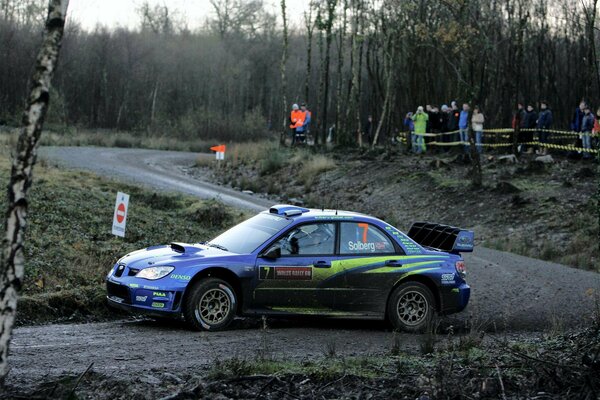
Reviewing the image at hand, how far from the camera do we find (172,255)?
451 inches

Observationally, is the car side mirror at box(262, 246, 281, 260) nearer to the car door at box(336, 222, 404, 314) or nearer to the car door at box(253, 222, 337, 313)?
the car door at box(253, 222, 337, 313)

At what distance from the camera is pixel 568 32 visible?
172ft

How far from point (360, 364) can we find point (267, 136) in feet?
178

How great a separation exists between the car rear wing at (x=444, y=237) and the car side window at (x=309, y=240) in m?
2.00

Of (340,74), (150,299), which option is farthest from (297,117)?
(150,299)

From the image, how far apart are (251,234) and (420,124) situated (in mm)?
26014

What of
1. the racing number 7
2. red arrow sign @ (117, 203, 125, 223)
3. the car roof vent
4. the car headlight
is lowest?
the car headlight

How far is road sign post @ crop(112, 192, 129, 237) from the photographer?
15289mm

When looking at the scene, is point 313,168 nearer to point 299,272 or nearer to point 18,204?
point 299,272

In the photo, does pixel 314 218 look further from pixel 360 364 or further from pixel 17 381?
pixel 17 381

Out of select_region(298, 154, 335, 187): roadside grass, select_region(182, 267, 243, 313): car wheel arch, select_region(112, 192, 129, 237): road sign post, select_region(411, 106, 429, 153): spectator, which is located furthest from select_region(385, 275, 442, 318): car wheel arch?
select_region(411, 106, 429, 153): spectator

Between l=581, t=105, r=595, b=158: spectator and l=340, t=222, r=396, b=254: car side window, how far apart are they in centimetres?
1765

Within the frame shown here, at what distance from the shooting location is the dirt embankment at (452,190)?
22.7m

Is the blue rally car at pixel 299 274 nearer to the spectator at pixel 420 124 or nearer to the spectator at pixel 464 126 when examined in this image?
the spectator at pixel 464 126
